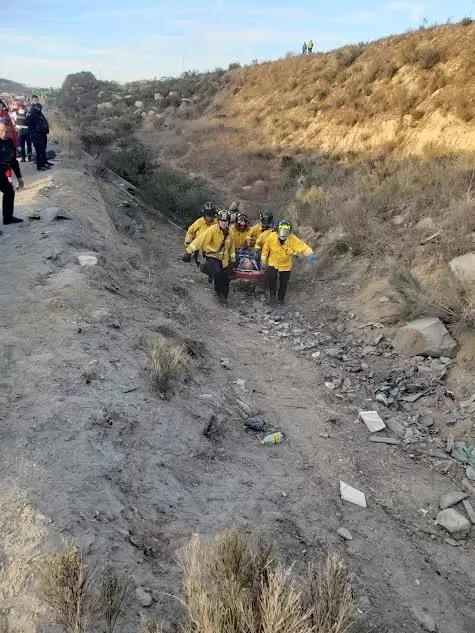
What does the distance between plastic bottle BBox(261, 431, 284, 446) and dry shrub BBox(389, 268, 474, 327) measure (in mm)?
3131

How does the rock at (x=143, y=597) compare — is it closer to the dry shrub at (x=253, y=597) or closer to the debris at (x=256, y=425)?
the dry shrub at (x=253, y=597)

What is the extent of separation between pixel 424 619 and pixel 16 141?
9.61m

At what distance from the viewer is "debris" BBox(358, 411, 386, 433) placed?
6.06 meters

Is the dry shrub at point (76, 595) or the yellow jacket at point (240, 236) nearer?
the dry shrub at point (76, 595)

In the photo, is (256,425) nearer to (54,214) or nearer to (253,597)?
(253,597)

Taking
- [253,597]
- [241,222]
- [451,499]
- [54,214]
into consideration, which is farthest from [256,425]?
[54,214]

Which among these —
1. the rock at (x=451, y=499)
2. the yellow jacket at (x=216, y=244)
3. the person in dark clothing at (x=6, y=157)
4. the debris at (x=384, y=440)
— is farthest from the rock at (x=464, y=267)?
the person in dark clothing at (x=6, y=157)

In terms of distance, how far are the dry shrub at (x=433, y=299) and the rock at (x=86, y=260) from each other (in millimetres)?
4593

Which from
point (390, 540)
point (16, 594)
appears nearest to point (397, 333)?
point (390, 540)

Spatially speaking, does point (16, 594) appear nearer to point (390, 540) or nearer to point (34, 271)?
point (390, 540)

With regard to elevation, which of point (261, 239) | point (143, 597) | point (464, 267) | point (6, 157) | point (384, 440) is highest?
point (6, 157)

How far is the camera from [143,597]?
2.93m

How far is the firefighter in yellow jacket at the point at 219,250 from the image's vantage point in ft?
32.2

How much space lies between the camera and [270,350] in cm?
811
